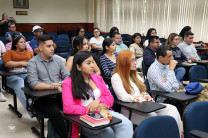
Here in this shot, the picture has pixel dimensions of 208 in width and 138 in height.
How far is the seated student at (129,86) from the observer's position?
2518mm

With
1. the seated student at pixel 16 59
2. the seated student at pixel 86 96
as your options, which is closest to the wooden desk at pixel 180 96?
the seated student at pixel 86 96

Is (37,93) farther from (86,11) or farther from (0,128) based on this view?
(86,11)

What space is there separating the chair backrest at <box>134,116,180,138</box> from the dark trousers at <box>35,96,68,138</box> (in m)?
1.08

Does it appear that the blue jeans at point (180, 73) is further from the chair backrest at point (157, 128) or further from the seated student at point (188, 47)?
the chair backrest at point (157, 128)

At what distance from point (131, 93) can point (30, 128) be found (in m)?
1.61

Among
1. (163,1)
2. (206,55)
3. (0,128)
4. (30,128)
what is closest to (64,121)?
(30,128)

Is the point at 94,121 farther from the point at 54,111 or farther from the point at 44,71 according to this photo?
the point at 44,71

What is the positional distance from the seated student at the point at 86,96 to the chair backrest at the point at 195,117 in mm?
546

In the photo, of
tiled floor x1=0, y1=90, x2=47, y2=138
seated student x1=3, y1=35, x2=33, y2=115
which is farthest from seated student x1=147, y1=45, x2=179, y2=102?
seated student x1=3, y1=35, x2=33, y2=115

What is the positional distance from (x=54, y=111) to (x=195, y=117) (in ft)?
5.03

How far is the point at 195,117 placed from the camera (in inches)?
74.6

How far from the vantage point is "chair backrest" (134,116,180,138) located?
1.50m

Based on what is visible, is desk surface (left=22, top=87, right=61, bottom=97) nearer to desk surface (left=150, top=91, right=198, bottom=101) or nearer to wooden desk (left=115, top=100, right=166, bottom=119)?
wooden desk (left=115, top=100, right=166, bottom=119)

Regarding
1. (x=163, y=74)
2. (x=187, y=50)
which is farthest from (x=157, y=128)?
(x=187, y=50)
